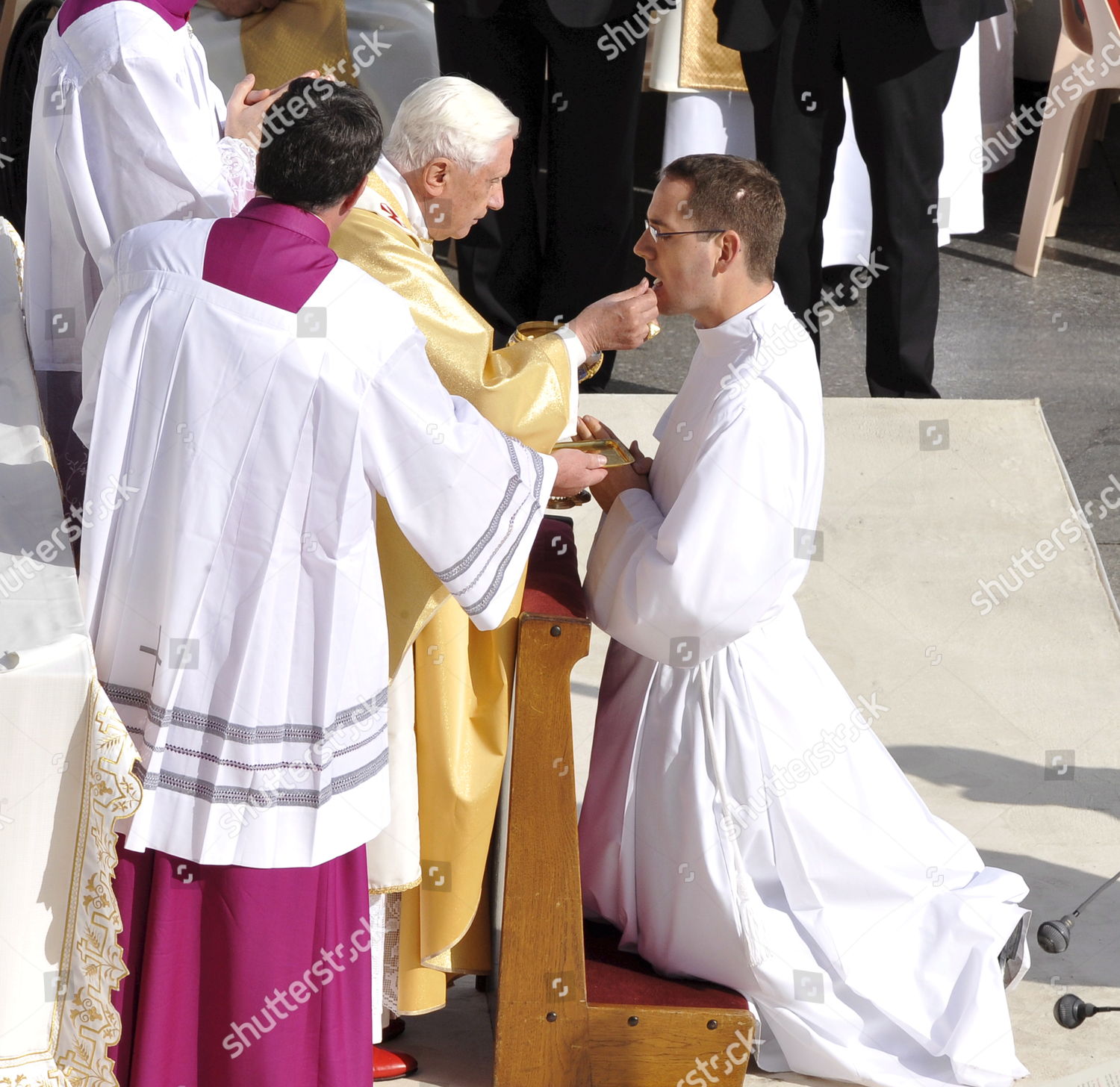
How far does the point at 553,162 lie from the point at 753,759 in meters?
3.02

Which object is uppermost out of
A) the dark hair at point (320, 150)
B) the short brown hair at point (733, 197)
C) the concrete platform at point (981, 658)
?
the dark hair at point (320, 150)

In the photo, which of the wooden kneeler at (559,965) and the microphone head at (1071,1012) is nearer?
the microphone head at (1071,1012)

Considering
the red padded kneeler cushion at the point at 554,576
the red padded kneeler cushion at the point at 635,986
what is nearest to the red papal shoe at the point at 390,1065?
the red padded kneeler cushion at the point at 635,986

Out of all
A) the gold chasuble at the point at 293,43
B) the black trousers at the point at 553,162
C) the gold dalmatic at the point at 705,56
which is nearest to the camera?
the black trousers at the point at 553,162

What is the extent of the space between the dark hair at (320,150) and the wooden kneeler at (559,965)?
29.7 inches

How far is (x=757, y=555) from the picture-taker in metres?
2.67

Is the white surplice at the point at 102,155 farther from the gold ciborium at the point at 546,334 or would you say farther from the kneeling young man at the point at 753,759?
the kneeling young man at the point at 753,759

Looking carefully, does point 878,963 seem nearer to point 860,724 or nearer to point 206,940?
point 860,724

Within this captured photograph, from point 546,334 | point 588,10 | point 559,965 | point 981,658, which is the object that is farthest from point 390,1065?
point 588,10

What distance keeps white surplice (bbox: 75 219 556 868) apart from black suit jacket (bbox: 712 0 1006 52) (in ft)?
9.60

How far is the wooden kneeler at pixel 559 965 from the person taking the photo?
264 centimetres

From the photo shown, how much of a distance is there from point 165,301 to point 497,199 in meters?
0.84

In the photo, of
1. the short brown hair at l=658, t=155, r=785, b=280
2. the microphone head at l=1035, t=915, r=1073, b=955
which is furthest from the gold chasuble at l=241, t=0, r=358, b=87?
the microphone head at l=1035, t=915, r=1073, b=955

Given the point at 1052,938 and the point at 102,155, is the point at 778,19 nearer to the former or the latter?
the point at 102,155
